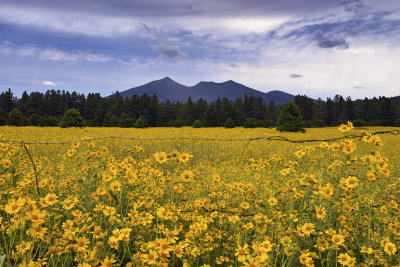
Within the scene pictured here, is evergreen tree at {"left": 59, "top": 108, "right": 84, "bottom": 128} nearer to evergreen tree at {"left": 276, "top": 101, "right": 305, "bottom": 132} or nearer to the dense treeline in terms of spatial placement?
the dense treeline

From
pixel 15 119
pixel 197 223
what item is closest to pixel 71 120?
pixel 15 119

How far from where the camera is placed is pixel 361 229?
2.75m

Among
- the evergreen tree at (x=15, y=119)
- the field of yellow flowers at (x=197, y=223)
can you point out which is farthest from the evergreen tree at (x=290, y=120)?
the evergreen tree at (x=15, y=119)

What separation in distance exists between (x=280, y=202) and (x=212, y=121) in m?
62.4

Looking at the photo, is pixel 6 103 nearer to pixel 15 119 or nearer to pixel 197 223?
pixel 15 119

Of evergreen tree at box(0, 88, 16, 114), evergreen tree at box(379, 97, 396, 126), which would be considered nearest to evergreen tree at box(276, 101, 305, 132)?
evergreen tree at box(379, 97, 396, 126)

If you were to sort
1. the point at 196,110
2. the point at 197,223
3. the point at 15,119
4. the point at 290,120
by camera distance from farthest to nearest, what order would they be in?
1. the point at 196,110
2. the point at 15,119
3. the point at 290,120
4. the point at 197,223

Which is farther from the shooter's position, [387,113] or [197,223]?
[387,113]

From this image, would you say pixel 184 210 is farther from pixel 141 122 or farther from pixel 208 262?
pixel 141 122

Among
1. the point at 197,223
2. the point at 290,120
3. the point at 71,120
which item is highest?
the point at 71,120

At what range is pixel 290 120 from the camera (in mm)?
30766

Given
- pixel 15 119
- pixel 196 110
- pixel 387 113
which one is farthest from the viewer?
pixel 196 110

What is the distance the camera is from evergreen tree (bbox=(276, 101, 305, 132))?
3008 cm

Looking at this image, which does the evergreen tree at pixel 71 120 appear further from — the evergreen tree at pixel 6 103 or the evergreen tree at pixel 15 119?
the evergreen tree at pixel 6 103
